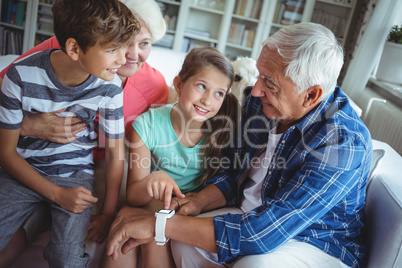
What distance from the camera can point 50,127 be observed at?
1.28 m

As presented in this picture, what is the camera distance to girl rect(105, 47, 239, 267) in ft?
4.54

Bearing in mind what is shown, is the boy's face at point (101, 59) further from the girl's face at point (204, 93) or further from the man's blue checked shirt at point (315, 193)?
the man's blue checked shirt at point (315, 193)

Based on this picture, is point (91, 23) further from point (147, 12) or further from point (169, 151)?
point (169, 151)

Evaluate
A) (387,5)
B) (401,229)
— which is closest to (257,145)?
(401,229)

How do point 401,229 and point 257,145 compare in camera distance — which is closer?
point 401,229

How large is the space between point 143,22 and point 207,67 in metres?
0.36

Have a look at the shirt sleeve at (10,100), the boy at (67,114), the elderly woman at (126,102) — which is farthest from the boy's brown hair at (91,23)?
the elderly woman at (126,102)

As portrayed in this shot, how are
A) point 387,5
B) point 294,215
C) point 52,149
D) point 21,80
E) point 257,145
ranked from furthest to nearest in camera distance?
point 387,5 → point 257,145 → point 52,149 → point 21,80 → point 294,215

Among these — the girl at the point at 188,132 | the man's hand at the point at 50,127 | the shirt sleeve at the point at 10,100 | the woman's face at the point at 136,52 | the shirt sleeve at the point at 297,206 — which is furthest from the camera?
the woman's face at the point at 136,52

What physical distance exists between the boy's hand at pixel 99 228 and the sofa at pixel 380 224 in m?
0.03

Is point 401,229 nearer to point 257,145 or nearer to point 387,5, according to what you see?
point 257,145

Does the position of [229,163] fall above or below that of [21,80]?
below

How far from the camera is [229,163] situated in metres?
1.54

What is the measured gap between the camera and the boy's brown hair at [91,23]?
1.10 metres
